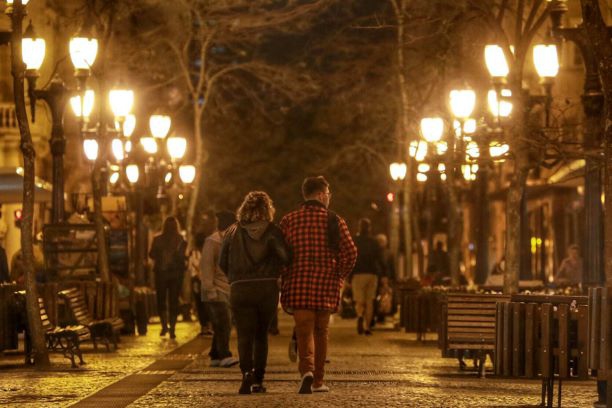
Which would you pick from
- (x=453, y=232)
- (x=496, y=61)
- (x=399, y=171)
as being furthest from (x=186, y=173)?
(x=496, y=61)

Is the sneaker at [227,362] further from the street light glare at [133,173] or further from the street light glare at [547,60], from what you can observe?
the street light glare at [133,173]

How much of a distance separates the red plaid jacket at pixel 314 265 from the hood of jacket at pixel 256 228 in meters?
0.23

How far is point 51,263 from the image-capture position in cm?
2808

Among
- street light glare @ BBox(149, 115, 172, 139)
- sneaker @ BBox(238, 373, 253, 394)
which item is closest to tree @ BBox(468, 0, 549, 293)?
sneaker @ BBox(238, 373, 253, 394)

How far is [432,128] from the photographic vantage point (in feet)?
104

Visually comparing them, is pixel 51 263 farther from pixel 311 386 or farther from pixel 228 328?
pixel 311 386

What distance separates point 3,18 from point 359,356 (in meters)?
23.4

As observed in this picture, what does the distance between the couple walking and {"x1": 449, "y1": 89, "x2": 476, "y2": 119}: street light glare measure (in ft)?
40.9

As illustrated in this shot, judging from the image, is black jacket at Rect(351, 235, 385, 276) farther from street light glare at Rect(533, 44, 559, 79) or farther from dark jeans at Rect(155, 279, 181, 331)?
street light glare at Rect(533, 44, 559, 79)

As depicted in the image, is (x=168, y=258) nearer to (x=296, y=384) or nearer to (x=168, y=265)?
(x=168, y=265)

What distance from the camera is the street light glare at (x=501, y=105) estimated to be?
2411 cm

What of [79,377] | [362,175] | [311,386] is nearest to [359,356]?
[79,377]

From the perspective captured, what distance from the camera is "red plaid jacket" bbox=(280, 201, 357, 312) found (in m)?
15.7

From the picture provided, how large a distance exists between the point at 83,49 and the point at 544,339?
14641mm
